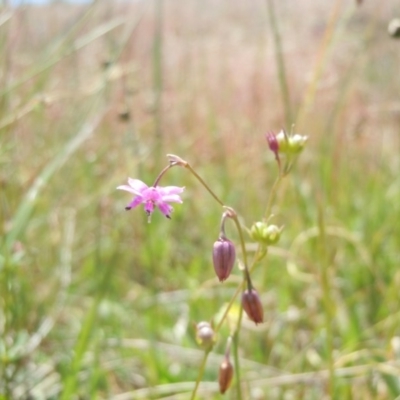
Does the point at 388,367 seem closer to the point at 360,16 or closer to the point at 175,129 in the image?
the point at 175,129

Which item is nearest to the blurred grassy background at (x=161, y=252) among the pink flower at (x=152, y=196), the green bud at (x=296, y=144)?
the green bud at (x=296, y=144)

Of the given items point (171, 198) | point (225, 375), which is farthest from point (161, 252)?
point (171, 198)

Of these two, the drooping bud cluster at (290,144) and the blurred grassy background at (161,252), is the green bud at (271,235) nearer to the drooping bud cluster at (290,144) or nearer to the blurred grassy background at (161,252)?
the drooping bud cluster at (290,144)

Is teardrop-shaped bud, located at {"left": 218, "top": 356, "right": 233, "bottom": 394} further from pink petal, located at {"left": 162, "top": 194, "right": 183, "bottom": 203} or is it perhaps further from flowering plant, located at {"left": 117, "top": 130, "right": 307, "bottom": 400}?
pink petal, located at {"left": 162, "top": 194, "right": 183, "bottom": 203}

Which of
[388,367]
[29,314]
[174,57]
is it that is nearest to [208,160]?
[29,314]

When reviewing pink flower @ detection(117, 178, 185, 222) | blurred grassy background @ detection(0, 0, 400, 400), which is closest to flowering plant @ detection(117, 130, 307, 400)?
pink flower @ detection(117, 178, 185, 222)
